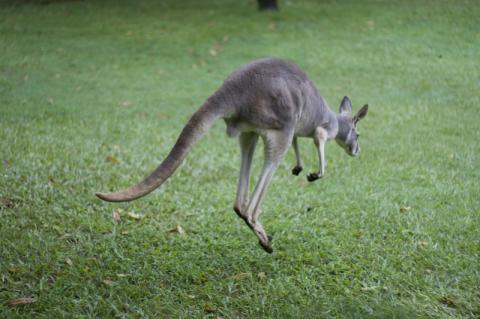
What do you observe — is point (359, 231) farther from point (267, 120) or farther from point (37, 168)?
point (37, 168)

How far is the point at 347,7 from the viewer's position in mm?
14320

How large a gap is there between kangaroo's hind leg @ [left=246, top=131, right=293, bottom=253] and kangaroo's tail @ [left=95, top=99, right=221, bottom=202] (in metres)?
0.39

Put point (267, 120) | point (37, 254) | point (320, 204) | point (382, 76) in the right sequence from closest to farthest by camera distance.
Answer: point (267, 120), point (37, 254), point (320, 204), point (382, 76)

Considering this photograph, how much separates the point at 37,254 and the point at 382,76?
6.65 metres

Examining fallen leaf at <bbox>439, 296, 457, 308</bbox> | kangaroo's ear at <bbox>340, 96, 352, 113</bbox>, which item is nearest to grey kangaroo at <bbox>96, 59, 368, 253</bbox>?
kangaroo's ear at <bbox>340, 96, 352, 113</bbox>

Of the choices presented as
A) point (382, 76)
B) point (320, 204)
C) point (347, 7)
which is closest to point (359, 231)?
point (320, 204)

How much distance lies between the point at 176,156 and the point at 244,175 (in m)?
0.85

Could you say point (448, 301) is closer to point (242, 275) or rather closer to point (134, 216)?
point (242, 275)

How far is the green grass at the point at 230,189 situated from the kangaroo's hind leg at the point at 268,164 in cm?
62

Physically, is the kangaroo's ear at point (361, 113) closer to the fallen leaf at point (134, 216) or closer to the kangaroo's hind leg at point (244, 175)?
the kangaroo's hind leg at point (244, 175)

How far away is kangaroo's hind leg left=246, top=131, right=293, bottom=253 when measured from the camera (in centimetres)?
410

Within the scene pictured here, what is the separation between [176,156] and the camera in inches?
144

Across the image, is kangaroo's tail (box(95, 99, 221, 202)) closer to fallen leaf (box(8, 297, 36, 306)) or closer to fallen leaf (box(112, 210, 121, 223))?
fallen leaf (box(8, 297, 36, 306))

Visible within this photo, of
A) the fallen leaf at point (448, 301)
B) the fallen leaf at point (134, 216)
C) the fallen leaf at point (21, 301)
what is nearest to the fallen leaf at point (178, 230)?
the fallen leaf at point (134, 216)
